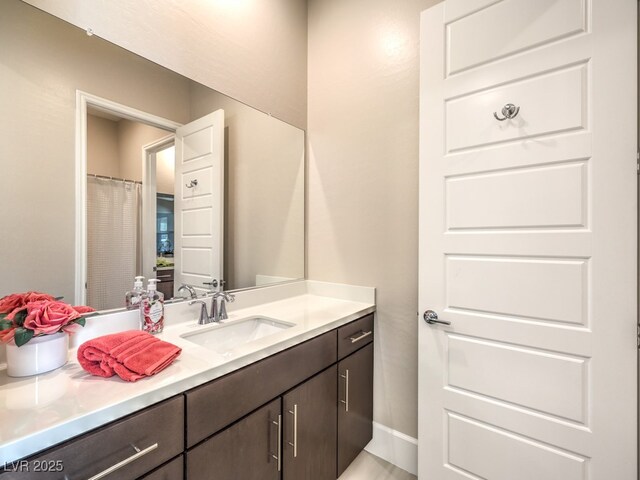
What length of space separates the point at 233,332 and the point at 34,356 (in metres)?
0.76

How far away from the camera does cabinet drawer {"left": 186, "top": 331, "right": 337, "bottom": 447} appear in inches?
34.7

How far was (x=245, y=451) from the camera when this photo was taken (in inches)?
40.2

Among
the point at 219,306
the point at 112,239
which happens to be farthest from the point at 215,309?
the point at 112,239

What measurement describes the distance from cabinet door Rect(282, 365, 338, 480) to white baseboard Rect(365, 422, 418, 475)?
43 centimetres

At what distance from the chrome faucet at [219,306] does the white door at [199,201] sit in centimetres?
10

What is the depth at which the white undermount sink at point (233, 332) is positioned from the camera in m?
1.33

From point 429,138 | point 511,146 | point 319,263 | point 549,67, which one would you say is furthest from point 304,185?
point 549,67

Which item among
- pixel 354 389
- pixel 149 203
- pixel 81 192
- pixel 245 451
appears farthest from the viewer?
pixel 354 389

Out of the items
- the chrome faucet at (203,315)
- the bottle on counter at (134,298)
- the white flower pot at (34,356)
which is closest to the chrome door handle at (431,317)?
the chrome faucet at (203,315)

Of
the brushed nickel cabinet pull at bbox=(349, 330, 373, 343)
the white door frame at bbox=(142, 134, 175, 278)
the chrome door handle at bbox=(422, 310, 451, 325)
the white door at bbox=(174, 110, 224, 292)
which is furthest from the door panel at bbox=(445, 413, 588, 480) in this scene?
the white door frame at bbox=(142, 134, 175, 278)

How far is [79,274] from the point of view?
3.75 feet

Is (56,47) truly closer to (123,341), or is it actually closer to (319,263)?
(123,341)

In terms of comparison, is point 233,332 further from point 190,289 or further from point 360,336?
point 360,336

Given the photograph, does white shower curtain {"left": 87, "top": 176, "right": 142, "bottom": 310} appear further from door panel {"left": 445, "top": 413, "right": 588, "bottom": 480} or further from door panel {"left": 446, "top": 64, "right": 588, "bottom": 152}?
door panel {"left": 445, "top": 413, "right": 588, "bottom": 480}
